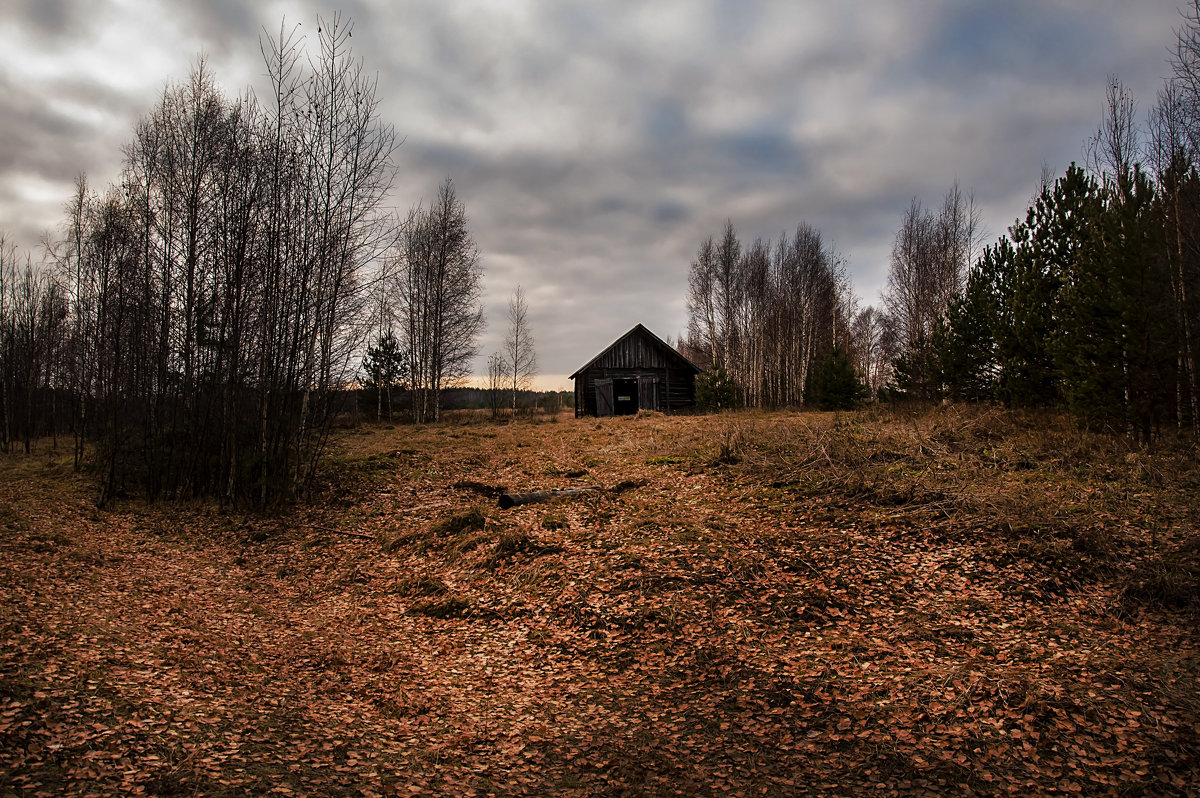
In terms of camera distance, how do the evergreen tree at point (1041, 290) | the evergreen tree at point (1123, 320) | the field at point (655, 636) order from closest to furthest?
the field at point (655, 636)
the evergreen tree at point (1123, 320)
the evergreen tree at point (1041, 290)

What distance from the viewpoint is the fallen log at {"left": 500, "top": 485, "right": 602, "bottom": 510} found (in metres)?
11.1

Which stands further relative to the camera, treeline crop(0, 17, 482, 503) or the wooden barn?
the wooden barn

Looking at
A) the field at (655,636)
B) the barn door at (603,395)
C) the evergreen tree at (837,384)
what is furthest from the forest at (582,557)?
the barn door at (603,395)

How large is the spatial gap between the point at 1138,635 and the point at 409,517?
1061 cm

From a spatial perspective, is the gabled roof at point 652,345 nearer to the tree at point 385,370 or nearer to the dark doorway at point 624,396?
the dark doorway at point 624,396

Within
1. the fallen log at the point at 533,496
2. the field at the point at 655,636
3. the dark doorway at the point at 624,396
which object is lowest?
the field at the point at 655,636

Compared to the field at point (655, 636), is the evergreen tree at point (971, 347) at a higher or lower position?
higher

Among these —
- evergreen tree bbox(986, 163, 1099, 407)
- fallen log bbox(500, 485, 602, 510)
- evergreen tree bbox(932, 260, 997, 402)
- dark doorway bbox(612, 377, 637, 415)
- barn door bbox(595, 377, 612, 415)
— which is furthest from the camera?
dark doorway bbox(612, 377, 637, 415)

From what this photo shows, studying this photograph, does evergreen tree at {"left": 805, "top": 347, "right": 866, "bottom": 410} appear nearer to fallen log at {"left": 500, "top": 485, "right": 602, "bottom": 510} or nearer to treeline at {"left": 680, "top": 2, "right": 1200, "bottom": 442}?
treeline at {"left": 680, "top": 2, "right": 1200, "bottom": 442}

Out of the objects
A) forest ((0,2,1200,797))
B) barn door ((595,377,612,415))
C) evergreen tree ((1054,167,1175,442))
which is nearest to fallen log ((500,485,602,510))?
forest ((0,2,1200,797))

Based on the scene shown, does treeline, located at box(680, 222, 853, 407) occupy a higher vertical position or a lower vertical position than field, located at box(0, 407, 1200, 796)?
higher

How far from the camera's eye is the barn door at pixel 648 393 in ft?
104

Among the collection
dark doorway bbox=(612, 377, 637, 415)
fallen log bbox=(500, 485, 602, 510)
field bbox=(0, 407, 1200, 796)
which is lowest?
field bbox=(0, 407, 1200, 796)

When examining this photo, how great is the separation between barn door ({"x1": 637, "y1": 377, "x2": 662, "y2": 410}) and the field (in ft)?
65.6
